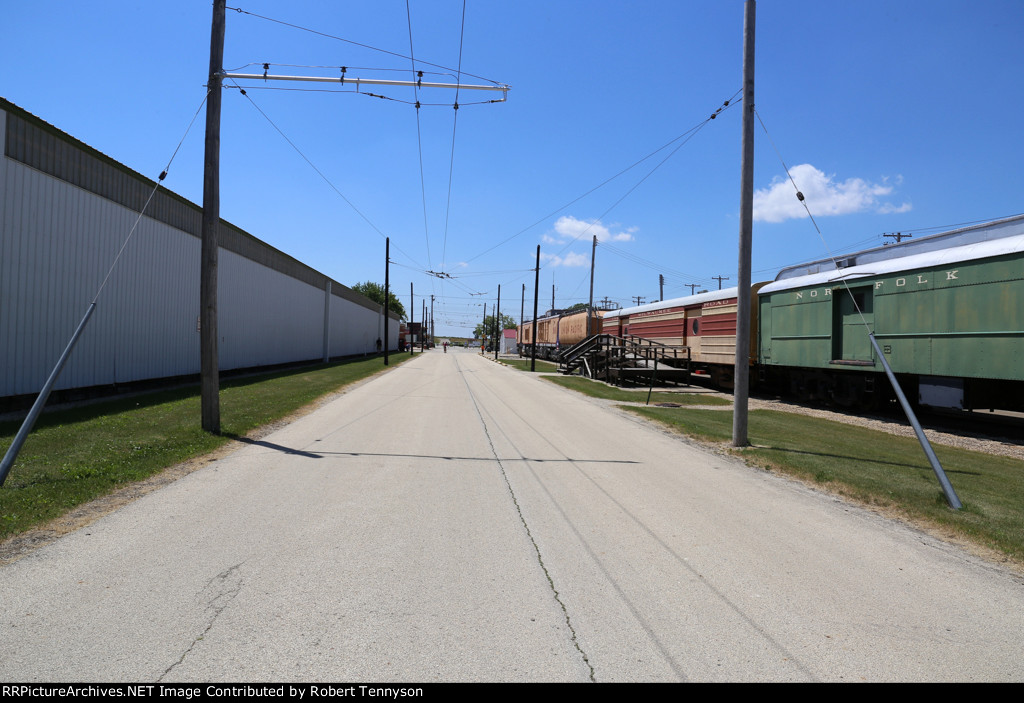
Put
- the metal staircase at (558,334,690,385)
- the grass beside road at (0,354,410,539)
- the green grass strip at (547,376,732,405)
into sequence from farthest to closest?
the metal staircase at (558,334,690,385) → the green grass strip at (547,376,732,405) → the grass beside road at (0,354,410,539)

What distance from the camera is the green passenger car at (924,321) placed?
11.9 metres

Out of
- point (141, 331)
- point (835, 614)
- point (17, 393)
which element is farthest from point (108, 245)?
point (835, 614)

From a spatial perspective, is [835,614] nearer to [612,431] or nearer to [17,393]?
[612,431]

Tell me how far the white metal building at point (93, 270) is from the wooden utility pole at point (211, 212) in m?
4.27

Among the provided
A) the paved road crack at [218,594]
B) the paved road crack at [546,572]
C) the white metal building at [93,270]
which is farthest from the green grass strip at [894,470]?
the white metal building at [93,270]

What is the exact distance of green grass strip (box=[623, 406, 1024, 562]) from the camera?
239 inches

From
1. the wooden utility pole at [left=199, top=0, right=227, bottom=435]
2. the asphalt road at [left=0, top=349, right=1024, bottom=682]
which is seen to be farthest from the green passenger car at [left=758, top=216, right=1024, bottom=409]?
the wooden utility pole at [left=199, top=0, right=227, bottom=435]

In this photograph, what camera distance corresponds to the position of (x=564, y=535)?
5430 millimetres

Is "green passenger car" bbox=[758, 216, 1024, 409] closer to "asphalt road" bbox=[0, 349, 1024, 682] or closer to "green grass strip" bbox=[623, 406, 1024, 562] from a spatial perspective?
"green grass strip" bbox=[623, 406, 1024, 562]

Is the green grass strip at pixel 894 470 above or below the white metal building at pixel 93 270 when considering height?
below

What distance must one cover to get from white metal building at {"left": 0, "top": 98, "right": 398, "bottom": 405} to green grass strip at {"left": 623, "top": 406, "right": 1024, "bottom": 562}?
13.6 m

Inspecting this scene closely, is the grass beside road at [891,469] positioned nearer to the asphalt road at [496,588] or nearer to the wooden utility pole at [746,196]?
the asphalt road at [496,588]

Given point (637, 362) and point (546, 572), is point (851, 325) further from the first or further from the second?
point (546, 572)

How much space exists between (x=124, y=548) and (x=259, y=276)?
25014mm
